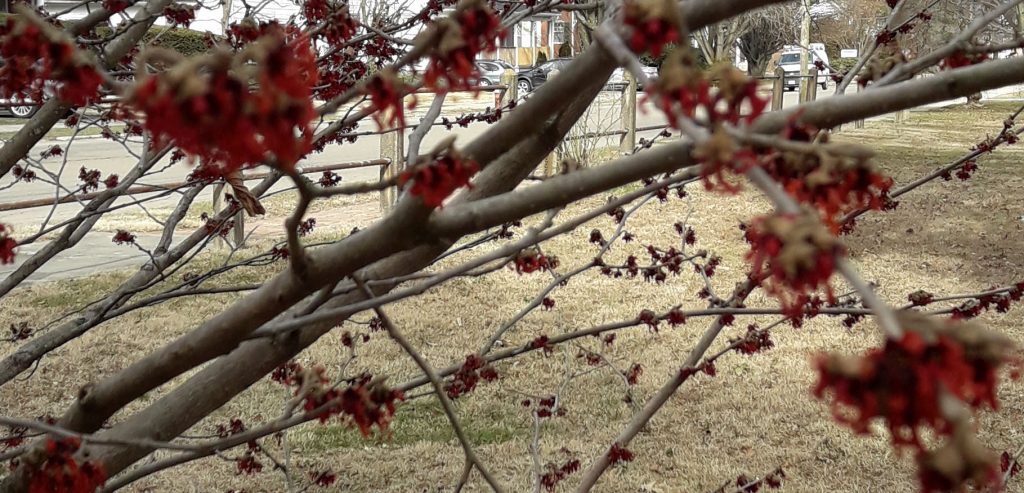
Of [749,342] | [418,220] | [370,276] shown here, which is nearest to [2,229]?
[370,276]

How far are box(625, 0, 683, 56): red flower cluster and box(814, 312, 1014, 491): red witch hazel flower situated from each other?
Answer: 0.33 m

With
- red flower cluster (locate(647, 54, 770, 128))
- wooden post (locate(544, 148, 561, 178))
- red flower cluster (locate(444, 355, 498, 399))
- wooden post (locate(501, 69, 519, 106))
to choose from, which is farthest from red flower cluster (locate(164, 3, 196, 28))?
wooden post (locate(544, 148, 561, 178))

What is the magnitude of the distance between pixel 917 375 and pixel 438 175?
1.96ft

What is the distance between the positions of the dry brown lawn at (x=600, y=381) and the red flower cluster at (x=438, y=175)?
2.93 meters

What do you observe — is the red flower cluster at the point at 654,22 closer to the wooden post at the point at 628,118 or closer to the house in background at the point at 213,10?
the house in background at the point at 213,10

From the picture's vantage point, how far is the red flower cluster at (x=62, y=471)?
1.48 m

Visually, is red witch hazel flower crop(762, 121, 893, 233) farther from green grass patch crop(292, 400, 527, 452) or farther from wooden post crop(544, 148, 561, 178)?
wooden post crop(544, 148, 561, 178)

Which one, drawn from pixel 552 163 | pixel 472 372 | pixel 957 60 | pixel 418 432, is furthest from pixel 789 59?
pixel 957 60

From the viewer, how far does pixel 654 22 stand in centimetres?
82

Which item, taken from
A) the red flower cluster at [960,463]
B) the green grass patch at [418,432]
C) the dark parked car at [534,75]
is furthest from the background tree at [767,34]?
the red flower cluster at [960,463]

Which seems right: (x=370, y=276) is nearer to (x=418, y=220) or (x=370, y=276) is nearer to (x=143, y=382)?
(x=143, y=382)

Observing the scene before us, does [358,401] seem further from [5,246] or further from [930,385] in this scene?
[930,385]

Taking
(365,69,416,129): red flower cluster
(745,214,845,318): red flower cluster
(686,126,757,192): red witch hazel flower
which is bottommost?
(745,214,845,318): red flower cluster

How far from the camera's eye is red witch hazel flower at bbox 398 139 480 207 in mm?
1063
